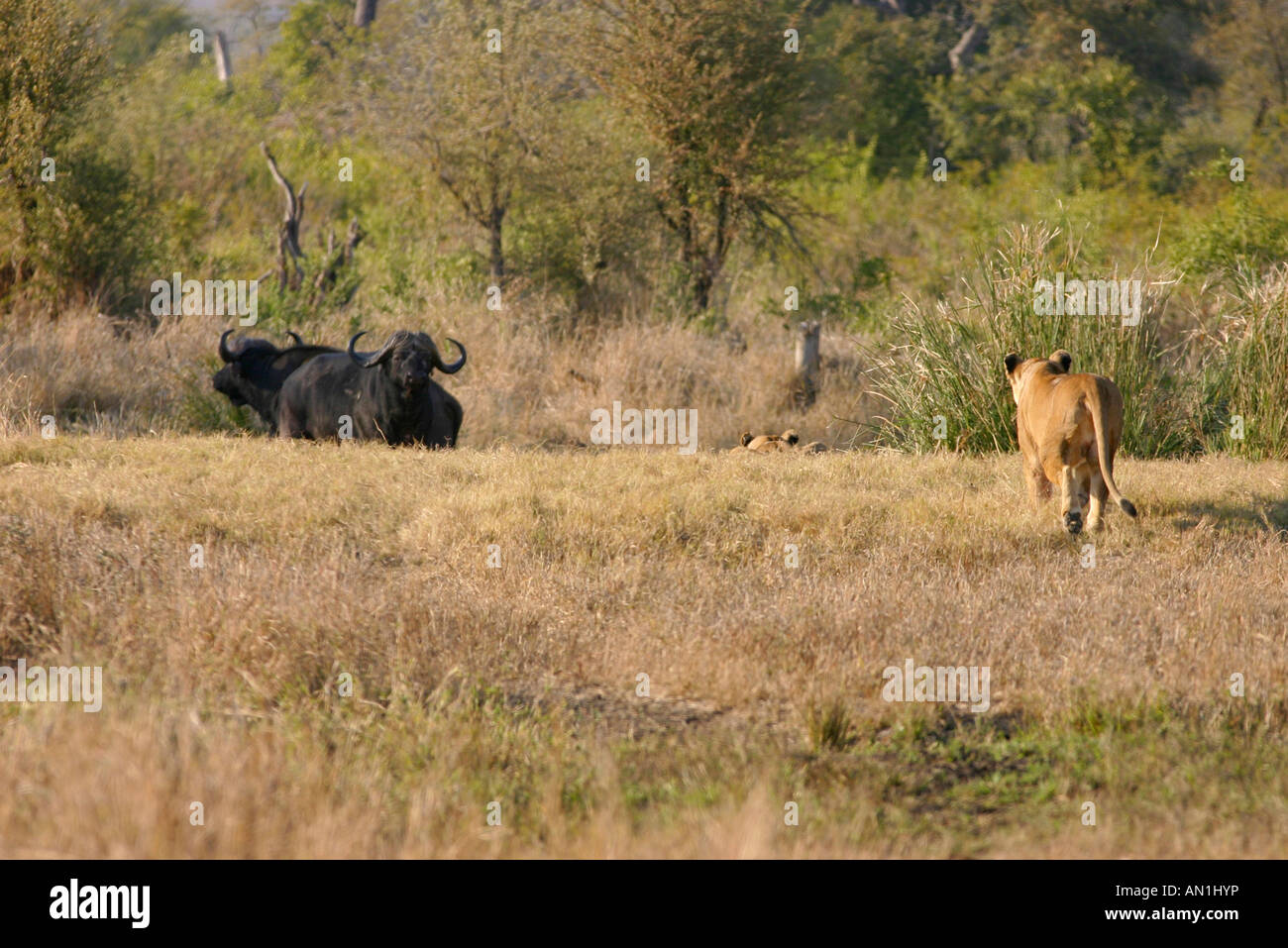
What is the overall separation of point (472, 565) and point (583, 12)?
15.5m

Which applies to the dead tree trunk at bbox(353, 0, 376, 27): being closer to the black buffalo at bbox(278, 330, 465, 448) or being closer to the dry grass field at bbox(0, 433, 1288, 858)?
the black buffalo at bbox(278, 330, 465, 448)

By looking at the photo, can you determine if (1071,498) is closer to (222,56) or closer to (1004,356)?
(1004,356)

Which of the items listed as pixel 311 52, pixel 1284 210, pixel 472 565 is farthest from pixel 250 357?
pixel 311 52

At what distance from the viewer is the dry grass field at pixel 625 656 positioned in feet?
15.4

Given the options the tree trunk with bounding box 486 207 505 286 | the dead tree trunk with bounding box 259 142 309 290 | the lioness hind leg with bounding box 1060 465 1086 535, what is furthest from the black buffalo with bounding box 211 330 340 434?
the lioness hind leg with bounding box 1060 465 1086 535

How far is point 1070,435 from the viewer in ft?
27.0

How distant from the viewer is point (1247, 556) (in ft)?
27.3

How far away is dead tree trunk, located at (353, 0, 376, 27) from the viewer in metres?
43.7

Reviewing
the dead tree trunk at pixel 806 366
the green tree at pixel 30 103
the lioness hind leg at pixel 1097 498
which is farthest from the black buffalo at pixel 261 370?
the lioness hind leg at pixel 1097 498

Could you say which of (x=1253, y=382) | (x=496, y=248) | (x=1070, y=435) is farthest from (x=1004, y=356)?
(x=496, y=248)

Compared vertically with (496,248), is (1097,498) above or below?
below

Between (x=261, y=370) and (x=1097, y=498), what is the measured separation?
8441 mm
